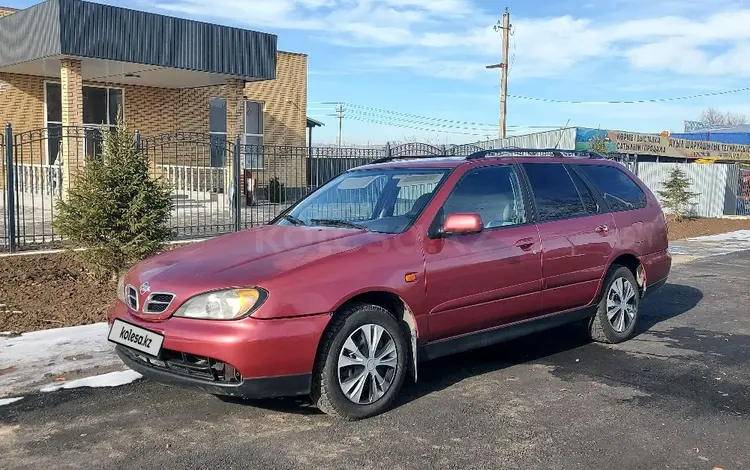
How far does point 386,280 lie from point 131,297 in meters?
1.66

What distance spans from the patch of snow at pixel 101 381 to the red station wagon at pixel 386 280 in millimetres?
612

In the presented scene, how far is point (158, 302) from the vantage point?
4266 mm

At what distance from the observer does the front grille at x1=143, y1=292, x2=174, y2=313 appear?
13.8ft

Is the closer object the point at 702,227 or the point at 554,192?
the point at 554,192

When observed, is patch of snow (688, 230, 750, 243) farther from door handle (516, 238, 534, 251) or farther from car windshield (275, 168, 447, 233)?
car windshield (275, 168, 447, 233)

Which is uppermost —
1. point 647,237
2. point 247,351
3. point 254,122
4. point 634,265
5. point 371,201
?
point 254,122

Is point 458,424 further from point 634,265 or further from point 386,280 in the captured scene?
point 634,265

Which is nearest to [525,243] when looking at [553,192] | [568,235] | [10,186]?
[568,235]

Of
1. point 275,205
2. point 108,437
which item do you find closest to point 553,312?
point 108,437

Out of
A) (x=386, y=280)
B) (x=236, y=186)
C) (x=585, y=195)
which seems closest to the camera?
(x=386, y=280)

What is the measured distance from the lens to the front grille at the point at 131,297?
4.46 metres

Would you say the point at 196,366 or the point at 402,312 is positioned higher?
the point at 402,312

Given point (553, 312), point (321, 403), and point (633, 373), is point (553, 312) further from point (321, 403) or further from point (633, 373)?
point (321, 403)

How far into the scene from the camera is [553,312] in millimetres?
5797
